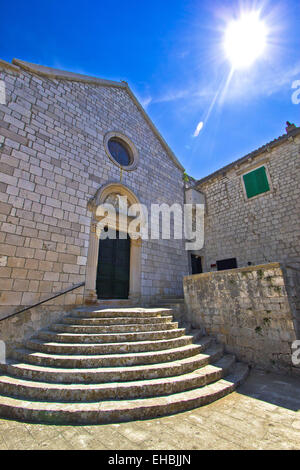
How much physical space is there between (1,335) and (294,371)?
5727 millimetres

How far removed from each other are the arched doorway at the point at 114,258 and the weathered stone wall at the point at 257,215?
4336 millimetres

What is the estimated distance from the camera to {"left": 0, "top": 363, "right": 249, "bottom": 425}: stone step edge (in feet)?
7.79

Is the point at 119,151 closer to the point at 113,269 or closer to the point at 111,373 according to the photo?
the point at 113,269

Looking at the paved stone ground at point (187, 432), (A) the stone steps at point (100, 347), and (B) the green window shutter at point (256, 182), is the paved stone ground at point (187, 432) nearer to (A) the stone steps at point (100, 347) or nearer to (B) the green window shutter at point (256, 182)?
(A) the stone steps at point (100, 347)

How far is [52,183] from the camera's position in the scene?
5.43 meters

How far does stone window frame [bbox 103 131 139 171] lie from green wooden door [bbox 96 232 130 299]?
2.71m

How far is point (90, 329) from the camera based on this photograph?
3994mm

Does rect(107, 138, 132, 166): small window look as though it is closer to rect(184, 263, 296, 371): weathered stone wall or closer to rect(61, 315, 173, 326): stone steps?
rect(184, 263, 296, 371): weathered stone wall

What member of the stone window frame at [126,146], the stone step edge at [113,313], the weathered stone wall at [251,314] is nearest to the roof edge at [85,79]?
the stone window frame at [126,146]

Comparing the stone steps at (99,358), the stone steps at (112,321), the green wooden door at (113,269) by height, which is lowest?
the stone steps at (99,358)

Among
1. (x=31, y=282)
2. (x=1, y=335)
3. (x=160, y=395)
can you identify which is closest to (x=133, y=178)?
(x=31, y=282)

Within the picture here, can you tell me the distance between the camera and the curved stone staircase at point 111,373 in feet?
8.18

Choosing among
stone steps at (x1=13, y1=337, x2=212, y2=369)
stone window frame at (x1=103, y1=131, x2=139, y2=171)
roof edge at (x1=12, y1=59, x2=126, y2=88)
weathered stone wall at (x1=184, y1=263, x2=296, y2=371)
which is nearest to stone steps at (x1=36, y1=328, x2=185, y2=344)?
stone steps at (x1=13, y1=337, x2=212, y2=369)
